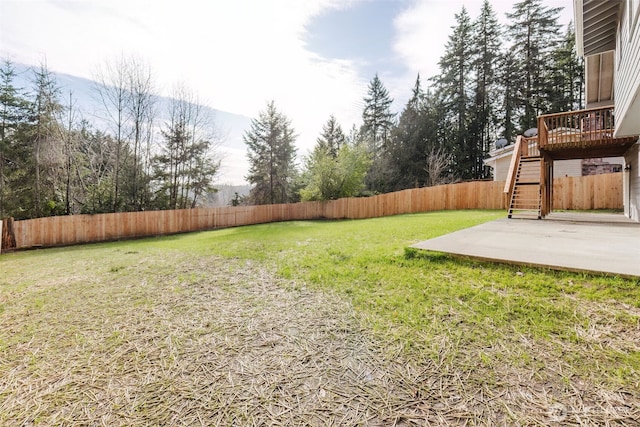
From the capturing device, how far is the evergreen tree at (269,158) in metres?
20.6

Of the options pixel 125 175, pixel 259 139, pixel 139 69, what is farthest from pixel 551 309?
pixel 259 139

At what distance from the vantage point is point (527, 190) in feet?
29.1

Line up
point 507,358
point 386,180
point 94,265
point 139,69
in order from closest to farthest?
point 507,358, point 94,265, point 139,69, point 386,180

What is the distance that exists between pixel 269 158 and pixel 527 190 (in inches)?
653

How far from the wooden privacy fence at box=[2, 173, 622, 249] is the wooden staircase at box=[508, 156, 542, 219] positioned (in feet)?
7.50

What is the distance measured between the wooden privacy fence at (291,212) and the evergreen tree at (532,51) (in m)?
13.6

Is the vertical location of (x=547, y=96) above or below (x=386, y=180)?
above

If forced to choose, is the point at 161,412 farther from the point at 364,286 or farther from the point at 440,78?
the point at 440,78

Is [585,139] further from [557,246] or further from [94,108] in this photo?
[94,108]

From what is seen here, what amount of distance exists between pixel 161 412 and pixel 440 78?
2881 centimetres

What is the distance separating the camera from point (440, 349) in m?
1.76

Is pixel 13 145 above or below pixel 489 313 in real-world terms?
above

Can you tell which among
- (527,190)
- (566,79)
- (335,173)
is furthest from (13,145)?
(566,79)

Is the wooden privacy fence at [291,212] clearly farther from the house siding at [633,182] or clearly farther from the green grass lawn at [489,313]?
the green grass lawn at [489,313]
